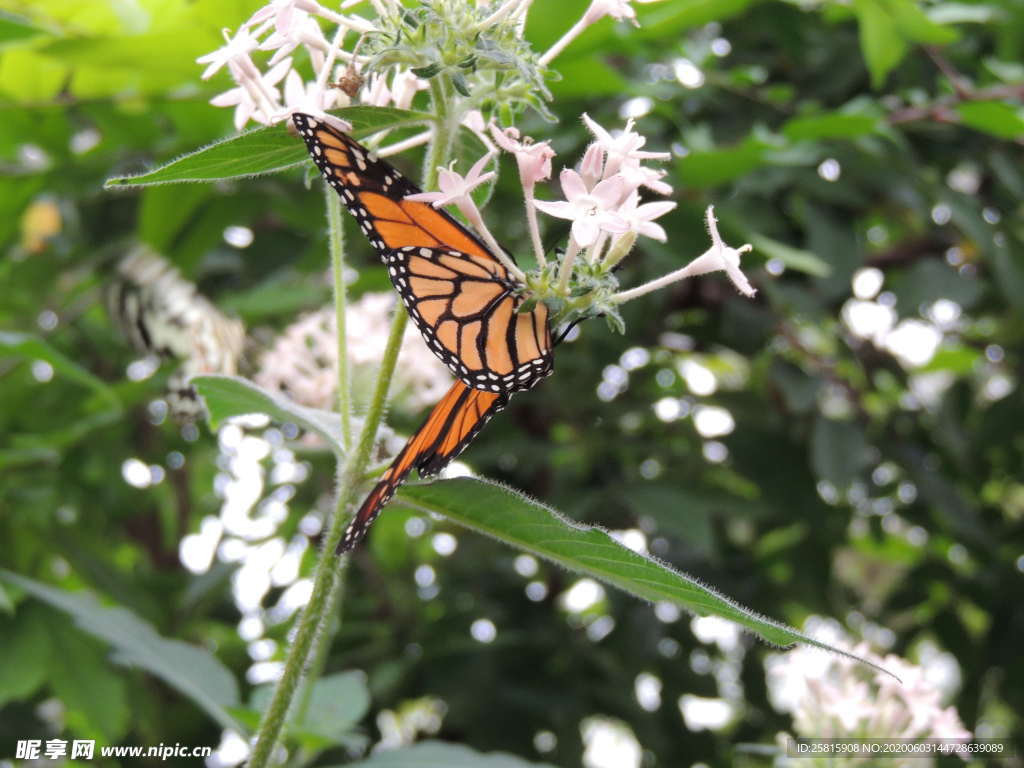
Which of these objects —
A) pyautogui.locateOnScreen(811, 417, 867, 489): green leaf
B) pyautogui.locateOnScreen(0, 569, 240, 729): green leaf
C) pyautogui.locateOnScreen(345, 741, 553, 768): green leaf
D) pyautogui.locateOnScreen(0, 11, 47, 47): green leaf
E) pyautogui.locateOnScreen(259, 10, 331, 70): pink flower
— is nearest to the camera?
pyautogui.locateOnScreen(259, 10, 331, 70): pink flower

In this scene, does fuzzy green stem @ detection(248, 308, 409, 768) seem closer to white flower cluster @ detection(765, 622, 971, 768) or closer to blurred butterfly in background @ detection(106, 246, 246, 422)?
white flower cluster @ detection(765, 622, 971, 768)

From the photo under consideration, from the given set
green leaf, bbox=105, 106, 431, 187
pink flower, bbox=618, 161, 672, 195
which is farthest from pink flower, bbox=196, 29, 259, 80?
pink flower, bbox=618, 161, 672, 195

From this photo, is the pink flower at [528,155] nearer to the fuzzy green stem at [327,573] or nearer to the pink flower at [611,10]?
the fuzzy green stem at [327,573]

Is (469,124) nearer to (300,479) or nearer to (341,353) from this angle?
(341,353)

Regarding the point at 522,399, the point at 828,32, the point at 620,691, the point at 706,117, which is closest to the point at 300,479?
the point at 522,399

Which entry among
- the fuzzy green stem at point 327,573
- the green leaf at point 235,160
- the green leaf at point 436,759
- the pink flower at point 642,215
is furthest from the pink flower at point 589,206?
the green leaf at point 436,759

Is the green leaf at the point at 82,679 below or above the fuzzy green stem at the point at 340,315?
below

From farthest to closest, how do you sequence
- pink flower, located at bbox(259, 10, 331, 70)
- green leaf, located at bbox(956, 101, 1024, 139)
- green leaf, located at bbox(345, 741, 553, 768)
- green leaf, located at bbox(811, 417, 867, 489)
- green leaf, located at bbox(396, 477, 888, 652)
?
green leaf, located at bbox(811, 417, 867, 489), green leaf, located at bbox(956, 101, 1024, 139), green leaf, located at bbox(345, 741, 553, 768), pink flower, located at bbox(259, 10, 331, 70), green leaf, located at bbox(396, 477, 888, 652)
